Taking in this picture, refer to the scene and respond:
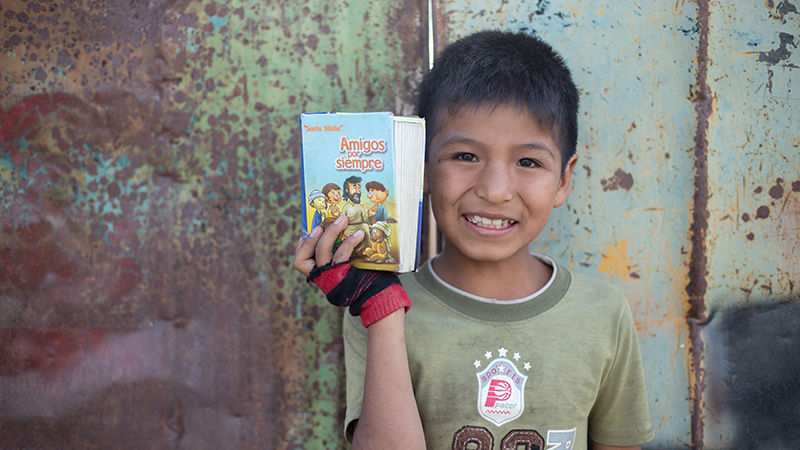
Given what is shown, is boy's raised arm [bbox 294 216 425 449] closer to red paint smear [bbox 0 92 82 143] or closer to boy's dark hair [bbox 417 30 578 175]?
boy's dark hair [bbox 417 30 578 175]

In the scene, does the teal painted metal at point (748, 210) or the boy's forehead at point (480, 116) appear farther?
the teal painted metal at point (748, 210)

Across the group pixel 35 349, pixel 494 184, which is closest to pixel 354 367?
pixel 494 184

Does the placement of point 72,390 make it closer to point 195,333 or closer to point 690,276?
point 195,333

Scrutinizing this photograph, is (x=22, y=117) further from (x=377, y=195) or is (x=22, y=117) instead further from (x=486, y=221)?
(x=486, y=221)

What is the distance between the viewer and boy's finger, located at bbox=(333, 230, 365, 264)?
1097 millimetres

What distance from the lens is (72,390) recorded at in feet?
5.16

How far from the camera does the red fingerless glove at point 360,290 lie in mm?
1109

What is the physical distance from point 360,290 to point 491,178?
1.23 feet

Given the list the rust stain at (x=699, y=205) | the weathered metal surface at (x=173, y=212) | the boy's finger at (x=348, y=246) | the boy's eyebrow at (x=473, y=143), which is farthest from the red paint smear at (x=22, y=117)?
the rust stain at (x=699, y=205)

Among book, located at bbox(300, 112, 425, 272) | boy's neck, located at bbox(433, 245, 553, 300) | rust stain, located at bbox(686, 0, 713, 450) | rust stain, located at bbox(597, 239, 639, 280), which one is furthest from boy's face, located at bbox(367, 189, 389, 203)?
rust stain, located at bbox(686, 0, 713, 450)

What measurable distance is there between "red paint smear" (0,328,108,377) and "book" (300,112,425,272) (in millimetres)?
954

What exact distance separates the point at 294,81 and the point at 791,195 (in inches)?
57.6

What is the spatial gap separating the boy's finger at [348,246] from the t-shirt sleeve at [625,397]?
0.67m

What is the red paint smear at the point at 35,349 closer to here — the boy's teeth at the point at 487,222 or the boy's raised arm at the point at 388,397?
the boy's raised arm at the point at 388,397
